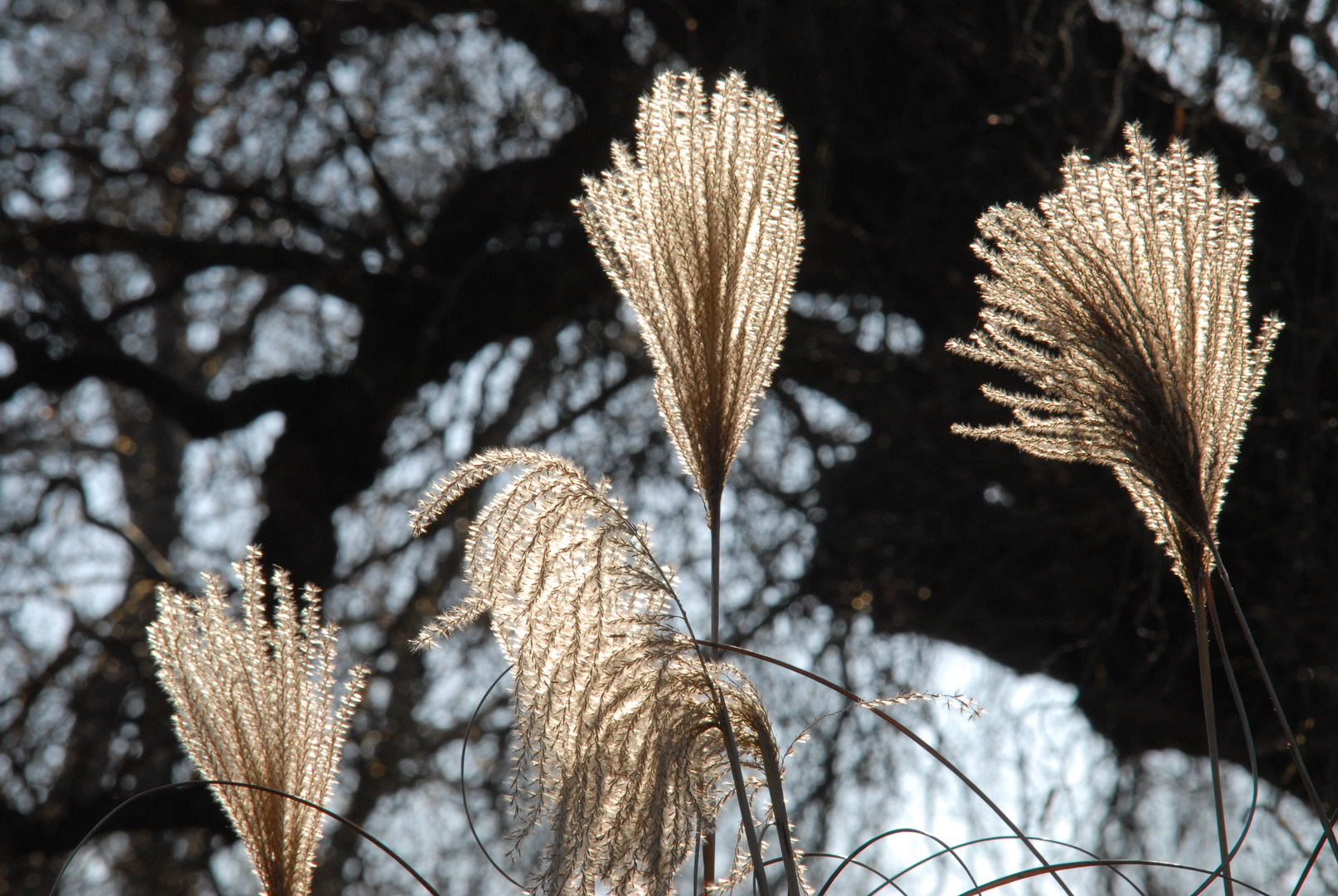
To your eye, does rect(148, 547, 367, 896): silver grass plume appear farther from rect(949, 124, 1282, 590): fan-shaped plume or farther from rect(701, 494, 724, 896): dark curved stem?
rect(949, 124, 1282, 590): fan-shaped plume

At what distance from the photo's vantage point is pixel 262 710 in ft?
4.06

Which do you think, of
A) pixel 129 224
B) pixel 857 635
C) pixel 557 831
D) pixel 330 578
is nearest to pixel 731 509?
pixel 857 635

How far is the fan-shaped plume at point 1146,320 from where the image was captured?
3.46ft

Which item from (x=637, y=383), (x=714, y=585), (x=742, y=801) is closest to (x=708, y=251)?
(x=714, y=585)

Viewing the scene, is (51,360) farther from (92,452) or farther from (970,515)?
(970,515)

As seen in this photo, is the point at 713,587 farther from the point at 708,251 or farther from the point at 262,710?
the point at 262,710

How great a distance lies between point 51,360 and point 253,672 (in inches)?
125

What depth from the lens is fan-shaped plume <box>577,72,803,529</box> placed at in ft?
3.54

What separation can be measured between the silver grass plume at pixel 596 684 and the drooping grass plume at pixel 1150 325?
438 mm

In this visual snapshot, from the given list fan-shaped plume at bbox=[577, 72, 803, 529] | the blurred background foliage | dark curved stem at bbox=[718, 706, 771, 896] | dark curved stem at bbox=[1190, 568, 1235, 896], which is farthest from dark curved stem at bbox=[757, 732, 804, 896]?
the blurred background foliage

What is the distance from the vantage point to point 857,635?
142 inches

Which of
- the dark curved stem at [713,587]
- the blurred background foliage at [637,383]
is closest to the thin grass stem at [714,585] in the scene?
the dark curved stem at [713,587]

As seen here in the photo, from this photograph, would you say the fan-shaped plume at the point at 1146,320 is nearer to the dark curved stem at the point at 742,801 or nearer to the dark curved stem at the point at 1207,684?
the dark curved stem at the point at 1207,684

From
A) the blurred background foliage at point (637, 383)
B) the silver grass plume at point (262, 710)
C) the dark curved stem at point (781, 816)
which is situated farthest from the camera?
the blurred background foliage at point (637, 383)
